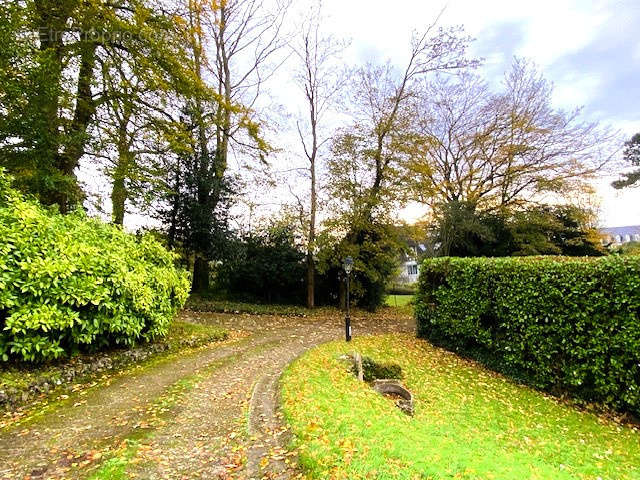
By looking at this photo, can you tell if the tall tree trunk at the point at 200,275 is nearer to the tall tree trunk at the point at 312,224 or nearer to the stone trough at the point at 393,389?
the tall tree trunk at the point at 312,224

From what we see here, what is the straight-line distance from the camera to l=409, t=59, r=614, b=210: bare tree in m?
16.5

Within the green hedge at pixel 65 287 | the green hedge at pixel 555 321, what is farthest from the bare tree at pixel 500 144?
the green hedge at pixel 65 287

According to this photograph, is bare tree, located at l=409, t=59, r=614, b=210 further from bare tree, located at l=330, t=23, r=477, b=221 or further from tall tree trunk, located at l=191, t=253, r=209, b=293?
tall tree trunk, located at l=191, t=253, r=209, b=293

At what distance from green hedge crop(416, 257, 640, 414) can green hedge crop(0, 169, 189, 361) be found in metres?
7.78

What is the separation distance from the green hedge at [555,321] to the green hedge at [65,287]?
7.78 m

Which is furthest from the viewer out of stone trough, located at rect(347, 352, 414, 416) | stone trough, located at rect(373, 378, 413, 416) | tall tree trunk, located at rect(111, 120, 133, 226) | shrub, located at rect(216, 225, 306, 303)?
shrub, located at rect(216, 225, 306, 303)

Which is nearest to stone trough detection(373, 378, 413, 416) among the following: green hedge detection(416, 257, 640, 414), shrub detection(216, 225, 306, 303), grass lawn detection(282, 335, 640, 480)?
grass lawn detection(282, 335, 640, 480)

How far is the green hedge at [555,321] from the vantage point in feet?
20.6

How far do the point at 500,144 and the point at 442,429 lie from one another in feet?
52.4

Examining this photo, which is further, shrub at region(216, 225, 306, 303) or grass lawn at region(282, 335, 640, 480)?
shrub at region(216, 225, 306, 303)

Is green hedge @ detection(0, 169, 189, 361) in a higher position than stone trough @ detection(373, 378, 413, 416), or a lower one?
higher

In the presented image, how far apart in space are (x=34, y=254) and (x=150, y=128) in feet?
23.2

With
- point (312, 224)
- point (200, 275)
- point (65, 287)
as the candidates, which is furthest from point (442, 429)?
point (200, 275)

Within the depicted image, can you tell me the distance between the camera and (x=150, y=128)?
11.0 m
